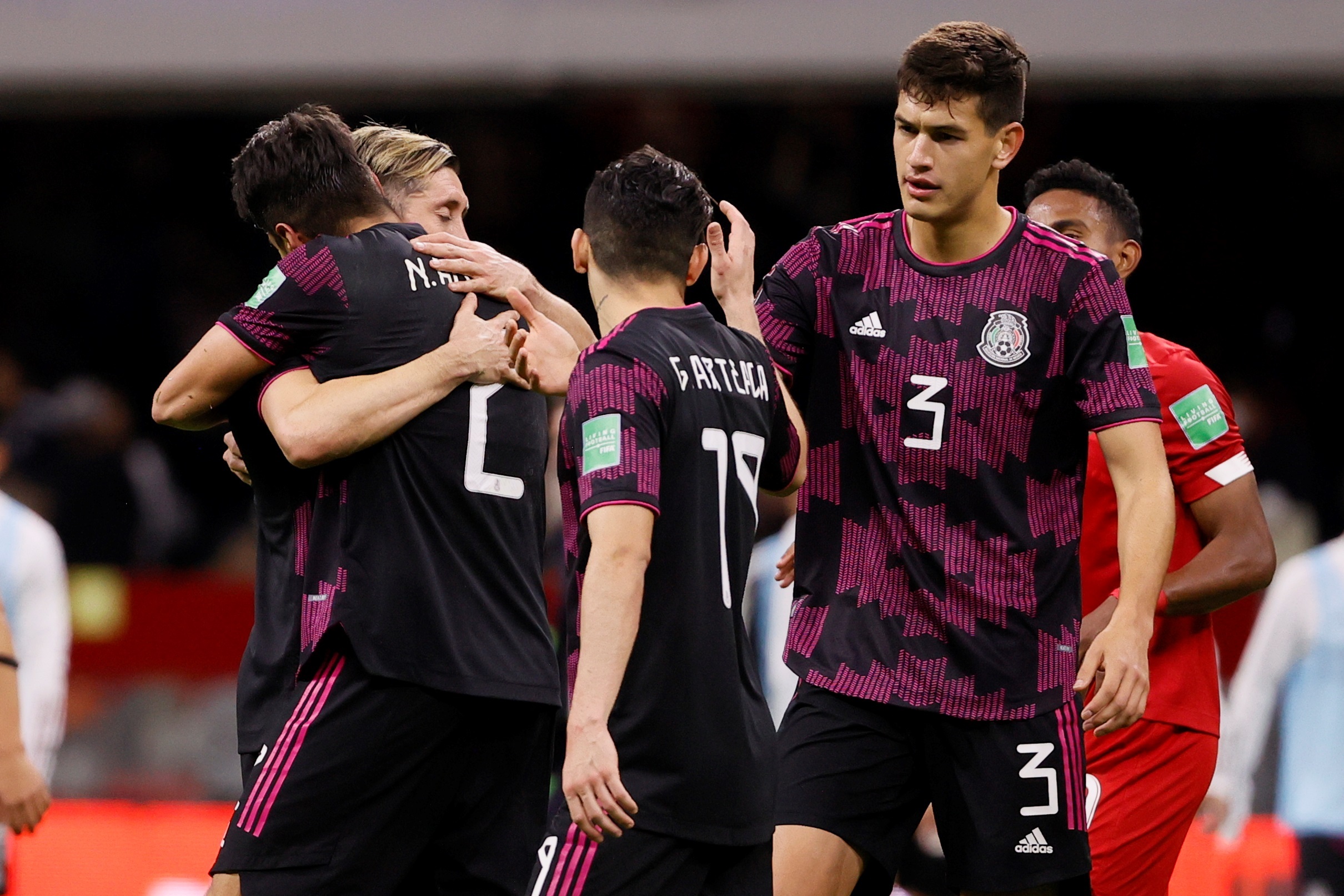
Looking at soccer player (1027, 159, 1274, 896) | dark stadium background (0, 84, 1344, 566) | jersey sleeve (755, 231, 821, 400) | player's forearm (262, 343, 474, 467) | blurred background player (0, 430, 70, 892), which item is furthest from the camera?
dark stadium background (0, 84, 1344, 566)

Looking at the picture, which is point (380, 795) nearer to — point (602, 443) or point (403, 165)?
point (602, 443)

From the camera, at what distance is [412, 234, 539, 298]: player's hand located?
403cm

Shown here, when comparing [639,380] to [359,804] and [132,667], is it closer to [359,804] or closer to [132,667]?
[359,804]

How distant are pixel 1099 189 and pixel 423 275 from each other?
1.93 metres

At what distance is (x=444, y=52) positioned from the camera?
35.7 feet

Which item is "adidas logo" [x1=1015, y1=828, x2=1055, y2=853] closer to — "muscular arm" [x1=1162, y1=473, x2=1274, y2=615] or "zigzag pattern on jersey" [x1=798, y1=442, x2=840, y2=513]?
"muscular arm" [x1=1162, y1=473, x2=1274, y2=615]

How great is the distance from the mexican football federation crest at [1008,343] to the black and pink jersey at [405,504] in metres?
1.07

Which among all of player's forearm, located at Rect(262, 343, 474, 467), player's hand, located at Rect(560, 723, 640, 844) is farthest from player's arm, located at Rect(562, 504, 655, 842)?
player's forearm, located at Rect(262, 343, 474, 467)

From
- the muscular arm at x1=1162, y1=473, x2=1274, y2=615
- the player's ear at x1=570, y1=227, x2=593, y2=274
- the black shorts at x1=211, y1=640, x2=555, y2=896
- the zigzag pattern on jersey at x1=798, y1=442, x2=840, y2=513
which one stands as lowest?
the black shorts at x1=211, y1=640, x2=555, y2=896

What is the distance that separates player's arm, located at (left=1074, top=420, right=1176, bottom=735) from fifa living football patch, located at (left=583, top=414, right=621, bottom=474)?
1067 mm

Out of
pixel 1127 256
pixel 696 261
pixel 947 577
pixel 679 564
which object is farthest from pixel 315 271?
pixel 1127 256

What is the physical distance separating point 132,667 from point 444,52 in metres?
4.36

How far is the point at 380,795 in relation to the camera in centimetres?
380

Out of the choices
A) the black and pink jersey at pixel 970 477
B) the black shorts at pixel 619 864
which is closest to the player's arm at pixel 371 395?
the black and pink jersey at pixel 970 477
